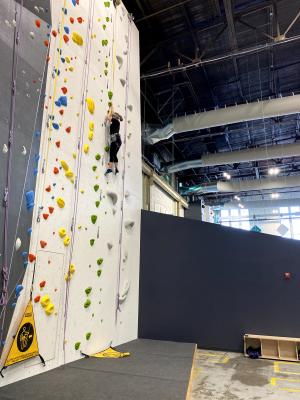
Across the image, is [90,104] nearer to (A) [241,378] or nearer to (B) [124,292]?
(B) [124,292]

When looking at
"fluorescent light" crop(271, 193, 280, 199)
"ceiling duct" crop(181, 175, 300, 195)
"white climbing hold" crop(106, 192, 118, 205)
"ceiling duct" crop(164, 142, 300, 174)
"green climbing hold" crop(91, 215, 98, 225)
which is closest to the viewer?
"green climbing hold" crop(91, 215, 98, 225)

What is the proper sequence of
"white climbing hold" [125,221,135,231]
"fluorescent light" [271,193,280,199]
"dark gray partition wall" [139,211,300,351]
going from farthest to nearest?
"fluorescent light" [271,193,280,199]
"dark gray partition wall" [139,211,300,351]
"white climbing hold" [125,221,135,231]

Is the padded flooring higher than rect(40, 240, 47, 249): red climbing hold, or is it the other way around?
rect(40, 240, 47, 249): red climbing hold

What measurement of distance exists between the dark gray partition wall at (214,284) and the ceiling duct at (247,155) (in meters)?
3.16

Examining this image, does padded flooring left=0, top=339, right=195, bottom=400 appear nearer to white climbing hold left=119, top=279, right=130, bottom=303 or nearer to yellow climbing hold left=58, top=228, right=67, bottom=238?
white climbing hold left=119, top=279, right=130, bottom=303

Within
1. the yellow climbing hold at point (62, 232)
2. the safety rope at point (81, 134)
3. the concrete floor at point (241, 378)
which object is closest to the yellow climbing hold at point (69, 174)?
the safety rope at point (81, 134)

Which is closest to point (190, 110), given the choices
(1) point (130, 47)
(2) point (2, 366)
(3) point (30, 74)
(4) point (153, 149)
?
(4) point (153, 149)

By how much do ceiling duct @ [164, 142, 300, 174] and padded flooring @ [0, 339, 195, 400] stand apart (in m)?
5.52

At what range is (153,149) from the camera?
864 cm

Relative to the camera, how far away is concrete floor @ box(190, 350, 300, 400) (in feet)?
10.8

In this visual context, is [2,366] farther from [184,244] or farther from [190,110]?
[190,110]

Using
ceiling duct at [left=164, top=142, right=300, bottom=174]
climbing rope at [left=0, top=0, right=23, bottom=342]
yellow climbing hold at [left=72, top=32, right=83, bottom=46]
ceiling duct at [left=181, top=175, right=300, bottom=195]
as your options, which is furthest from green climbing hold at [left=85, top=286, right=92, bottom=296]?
ceiling duct at [left=181, top=175, right=300, bottom=195]

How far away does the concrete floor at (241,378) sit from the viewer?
3.28m

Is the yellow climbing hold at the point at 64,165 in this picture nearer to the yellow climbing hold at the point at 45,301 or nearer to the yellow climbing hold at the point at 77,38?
the yellow climbing hold at the point at 45,301
